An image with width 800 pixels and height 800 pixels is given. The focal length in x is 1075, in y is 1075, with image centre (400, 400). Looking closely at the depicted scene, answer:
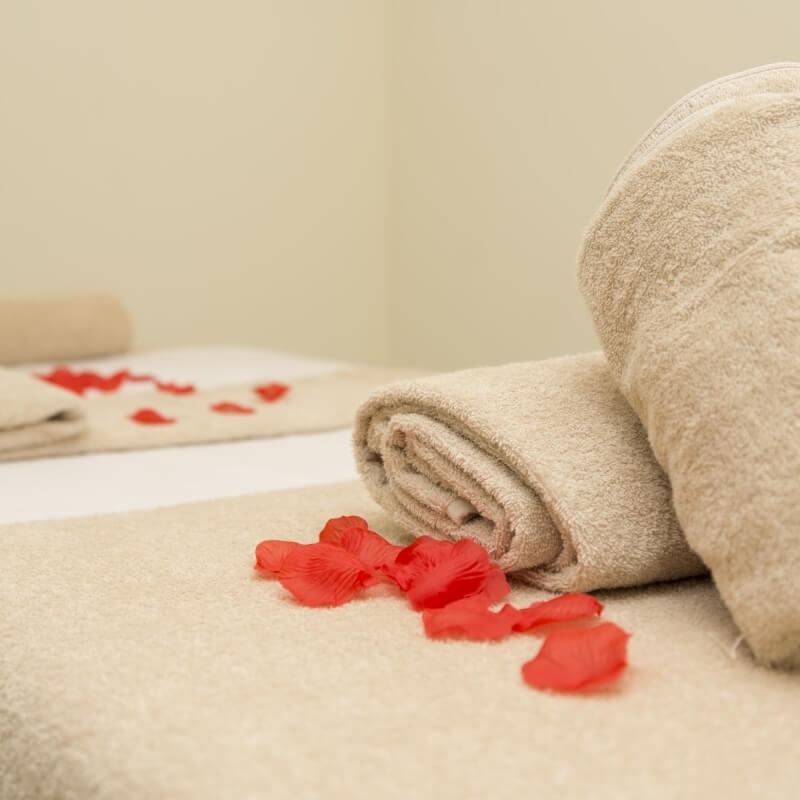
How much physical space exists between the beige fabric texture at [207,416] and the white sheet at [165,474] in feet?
0.05

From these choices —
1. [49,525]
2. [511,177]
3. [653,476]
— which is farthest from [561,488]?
[511,177]

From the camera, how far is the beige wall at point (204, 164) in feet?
9.74

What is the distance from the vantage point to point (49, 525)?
37.1 inches

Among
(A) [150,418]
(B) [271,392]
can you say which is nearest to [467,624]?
(A) [150,418]

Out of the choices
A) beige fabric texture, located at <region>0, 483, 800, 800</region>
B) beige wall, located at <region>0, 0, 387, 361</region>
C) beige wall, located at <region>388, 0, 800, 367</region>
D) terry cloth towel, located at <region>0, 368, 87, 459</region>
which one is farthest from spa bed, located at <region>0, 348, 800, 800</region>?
beige wall, located at <region>0, 0, 387, 361</region>

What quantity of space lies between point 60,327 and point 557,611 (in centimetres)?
187

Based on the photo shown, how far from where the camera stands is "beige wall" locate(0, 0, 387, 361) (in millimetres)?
2969

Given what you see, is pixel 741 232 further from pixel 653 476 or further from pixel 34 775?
pixel 34 775

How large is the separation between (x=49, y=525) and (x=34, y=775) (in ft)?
1.32

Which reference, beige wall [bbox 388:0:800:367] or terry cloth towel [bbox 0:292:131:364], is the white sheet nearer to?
terry cloth towel [bbox 0:292:131:364]

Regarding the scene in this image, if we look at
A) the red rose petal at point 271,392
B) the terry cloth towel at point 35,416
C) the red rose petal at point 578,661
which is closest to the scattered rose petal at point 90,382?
the red rose petal at point 271,392

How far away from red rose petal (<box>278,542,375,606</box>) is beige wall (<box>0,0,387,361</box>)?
248 centimetres

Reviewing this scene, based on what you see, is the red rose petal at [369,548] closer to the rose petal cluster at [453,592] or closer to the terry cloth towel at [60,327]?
the rose petal cluster at [453,592]

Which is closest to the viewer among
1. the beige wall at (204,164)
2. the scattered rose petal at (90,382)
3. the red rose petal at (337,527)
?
the red rose petal at (337,527)
